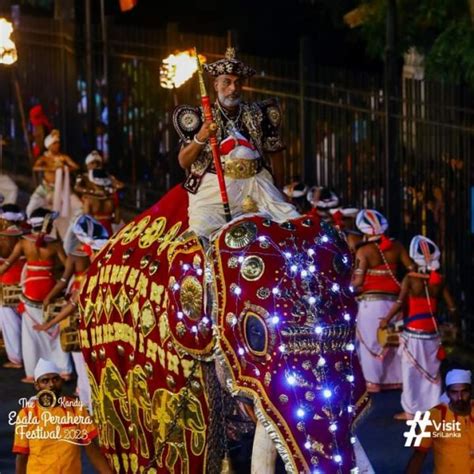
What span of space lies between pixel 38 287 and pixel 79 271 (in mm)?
1181

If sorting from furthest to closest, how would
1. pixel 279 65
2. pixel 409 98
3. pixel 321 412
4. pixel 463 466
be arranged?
pixel 279 65 < pixel 409 98 < pixel 463 466 < pixel 321 412

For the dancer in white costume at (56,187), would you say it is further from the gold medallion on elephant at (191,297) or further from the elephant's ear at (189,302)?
the gold medallion on elephant at (191,297)

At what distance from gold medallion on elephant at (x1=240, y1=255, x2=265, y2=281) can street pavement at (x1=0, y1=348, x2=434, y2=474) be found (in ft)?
7.62

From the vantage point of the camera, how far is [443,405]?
515 inches

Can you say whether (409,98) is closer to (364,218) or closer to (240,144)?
(364,218)

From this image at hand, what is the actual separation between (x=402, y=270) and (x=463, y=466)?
24.4 feet

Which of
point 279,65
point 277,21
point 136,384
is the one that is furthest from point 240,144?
point 277,21

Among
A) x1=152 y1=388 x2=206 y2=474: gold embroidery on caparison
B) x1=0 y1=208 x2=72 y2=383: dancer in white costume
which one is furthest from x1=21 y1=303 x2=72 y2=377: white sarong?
x1=152 y1=388 x2=206 y2=474: gold embroidery on caparison

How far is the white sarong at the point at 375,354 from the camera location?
18859 mm

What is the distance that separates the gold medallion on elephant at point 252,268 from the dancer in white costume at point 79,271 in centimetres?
502

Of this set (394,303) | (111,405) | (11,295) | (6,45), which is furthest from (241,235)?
(6,45)

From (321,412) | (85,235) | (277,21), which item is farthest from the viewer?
(277,21)

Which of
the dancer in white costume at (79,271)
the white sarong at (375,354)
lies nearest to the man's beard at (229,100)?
the dancer in white costume at (79,271)

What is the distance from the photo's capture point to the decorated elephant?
1198cm
